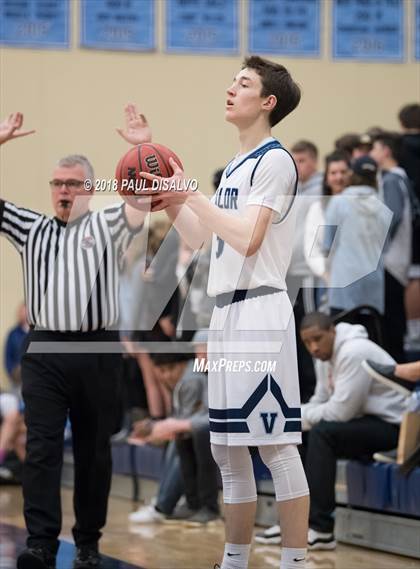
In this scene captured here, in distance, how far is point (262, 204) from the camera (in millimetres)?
3883

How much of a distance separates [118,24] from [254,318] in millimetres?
4578

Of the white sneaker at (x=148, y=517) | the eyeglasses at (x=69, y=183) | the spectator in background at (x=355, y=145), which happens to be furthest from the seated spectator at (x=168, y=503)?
the eyeglasses at (x=69, y=183)

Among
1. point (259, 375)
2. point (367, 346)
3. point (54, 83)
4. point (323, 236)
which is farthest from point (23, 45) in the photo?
point (259, 375)

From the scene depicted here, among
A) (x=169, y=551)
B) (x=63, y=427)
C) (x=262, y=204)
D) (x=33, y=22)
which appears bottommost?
(x=169, y=551)

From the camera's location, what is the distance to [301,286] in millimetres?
7027

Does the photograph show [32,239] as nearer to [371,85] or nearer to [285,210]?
[285,210]

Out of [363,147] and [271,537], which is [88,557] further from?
[363,147]

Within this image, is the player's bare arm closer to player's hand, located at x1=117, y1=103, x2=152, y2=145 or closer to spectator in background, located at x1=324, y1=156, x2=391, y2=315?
player's hand, located at x1=117, y1=103, x2=152, y2=145

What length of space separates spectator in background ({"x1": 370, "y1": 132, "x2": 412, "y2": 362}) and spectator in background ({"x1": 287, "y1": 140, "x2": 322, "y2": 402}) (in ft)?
1.28

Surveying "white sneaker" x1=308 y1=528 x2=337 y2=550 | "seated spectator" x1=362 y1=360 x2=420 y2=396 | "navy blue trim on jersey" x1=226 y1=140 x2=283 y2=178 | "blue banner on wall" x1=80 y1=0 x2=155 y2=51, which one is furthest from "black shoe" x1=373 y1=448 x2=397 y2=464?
"blue banner on wall" x1=80 y1=0 x2=155 y2=51

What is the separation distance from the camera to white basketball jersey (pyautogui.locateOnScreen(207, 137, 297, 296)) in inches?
154

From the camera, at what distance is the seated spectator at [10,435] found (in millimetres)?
8625

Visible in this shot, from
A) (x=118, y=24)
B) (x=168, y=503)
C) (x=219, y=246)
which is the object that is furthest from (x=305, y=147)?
(x=219, y=246)

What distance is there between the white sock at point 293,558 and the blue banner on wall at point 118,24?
4533mm
